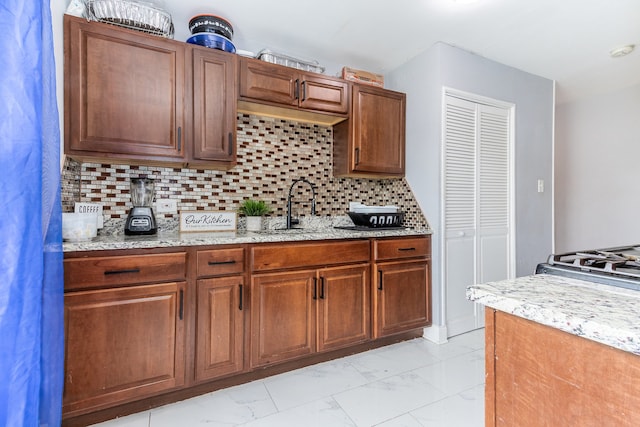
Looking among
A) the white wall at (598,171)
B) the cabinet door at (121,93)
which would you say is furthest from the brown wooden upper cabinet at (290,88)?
the white wall at (598,171)

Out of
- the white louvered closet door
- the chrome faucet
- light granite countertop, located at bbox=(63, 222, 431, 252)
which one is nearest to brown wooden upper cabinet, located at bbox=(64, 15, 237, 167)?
light granite countertop, located at bbox=(63, 222, 431, 252)

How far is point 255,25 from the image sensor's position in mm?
2268

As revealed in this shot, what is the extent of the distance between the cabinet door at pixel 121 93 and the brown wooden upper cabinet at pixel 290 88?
44 centimetres

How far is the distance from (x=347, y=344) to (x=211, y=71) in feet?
6.78

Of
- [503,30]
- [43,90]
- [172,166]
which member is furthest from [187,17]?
[503,30]

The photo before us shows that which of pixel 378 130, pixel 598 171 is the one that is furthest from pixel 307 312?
pixel 598 171

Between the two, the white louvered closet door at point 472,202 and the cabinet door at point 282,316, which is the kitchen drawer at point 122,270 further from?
the white louvered closet door at point 472,202

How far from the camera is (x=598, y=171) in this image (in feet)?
12.1

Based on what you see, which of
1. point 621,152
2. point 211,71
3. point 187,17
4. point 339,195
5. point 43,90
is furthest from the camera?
point 621,152

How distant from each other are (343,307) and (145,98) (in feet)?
6.05

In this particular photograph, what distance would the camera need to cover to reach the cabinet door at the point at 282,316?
73.9 inches

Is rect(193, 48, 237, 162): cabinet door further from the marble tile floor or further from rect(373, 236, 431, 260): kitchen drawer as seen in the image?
the marble tile floor

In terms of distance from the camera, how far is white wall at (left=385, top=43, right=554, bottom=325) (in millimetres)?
2527

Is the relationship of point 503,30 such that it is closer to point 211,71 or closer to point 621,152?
point 211,71
